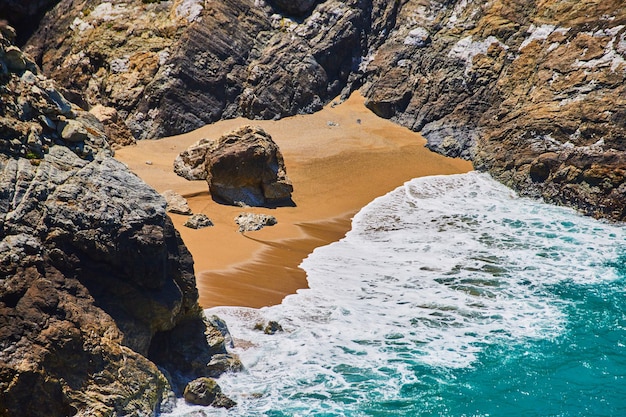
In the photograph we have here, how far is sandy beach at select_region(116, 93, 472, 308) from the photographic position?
11.9 metres

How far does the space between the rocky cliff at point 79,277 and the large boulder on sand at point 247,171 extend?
26.2 feet

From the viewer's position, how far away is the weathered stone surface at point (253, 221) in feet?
49.1

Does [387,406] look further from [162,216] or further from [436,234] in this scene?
[436,234]

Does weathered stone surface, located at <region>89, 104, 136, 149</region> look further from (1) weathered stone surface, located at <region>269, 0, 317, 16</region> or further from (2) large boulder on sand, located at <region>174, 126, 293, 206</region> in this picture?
(1) weathered stone surface, located at <region>269, 0, 317, 16</region>

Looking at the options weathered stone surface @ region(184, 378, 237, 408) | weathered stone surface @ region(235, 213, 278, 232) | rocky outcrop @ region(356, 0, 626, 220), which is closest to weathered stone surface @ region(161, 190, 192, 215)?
weathered stone surface @ region(235, 213, 278, 232)

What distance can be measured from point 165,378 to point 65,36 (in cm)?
2258

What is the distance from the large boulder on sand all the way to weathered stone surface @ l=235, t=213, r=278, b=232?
42.6 inches

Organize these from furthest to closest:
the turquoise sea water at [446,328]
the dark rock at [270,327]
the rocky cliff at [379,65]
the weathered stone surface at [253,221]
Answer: the rocky cliff at [379,65], the weathered stone surface at [253,221], the dark rock at [270,327], the turquoise sea water at [446,328]

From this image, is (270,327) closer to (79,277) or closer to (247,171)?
(79,277)

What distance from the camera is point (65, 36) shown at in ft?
86.1

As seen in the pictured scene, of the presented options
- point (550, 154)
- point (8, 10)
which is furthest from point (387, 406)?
point (8, 10)

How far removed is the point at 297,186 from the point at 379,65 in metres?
10.3

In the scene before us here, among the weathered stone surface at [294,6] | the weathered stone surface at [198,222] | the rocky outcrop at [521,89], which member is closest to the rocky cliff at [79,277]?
the weathered stone surface at [198,222]

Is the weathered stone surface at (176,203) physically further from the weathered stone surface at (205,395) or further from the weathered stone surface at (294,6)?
the weathered stone surface at (294,6)
